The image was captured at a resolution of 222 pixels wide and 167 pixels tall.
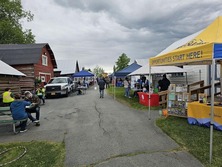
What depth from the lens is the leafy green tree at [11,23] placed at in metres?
33.5

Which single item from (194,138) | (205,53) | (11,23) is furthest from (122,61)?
(205,53)

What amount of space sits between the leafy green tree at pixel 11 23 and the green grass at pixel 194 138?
120 ft

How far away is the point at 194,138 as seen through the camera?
4.91m

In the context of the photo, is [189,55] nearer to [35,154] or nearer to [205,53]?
[205,53]

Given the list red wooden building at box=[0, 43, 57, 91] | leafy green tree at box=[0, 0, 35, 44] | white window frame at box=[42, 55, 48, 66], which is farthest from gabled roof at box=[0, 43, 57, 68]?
leafy green tree at box=[0, 0, 35, 44]

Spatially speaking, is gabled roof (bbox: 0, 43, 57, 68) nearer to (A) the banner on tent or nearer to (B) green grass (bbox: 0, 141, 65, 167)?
(B) green grass (bbox: 0, 141, 65, 167)

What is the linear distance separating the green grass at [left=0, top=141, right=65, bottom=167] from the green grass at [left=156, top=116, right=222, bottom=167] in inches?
125

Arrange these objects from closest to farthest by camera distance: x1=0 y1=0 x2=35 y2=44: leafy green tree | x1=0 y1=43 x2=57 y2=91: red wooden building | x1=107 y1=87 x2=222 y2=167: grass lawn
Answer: x1=107 y1=87 x2=222 y2=167: grass lawn < x1=0 y1=43 x2=57 y2=91: red wooden building < x1=0 y1=0 x2=35 y2=44: leafy green tree

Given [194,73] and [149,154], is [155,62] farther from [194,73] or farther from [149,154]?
[194,73]

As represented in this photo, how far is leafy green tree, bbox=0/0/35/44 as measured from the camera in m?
33.5

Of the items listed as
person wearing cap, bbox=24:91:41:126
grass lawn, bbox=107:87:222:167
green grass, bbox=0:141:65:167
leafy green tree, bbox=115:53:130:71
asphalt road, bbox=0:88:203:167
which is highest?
leafy green tree, bbox=115:53:130:71

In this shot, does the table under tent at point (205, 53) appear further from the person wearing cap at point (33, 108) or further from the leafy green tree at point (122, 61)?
the leafy green tree at point (122, 61)

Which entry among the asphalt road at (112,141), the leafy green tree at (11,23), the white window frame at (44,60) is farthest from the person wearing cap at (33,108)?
the leafy green tree at (11,23)

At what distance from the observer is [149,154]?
409 cm
